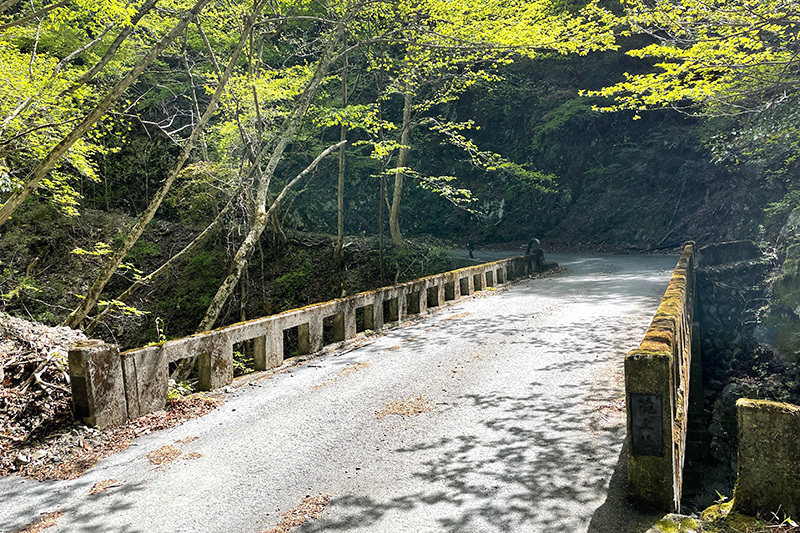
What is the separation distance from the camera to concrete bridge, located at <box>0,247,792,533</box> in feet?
12.7

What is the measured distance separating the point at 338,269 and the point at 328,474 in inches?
624

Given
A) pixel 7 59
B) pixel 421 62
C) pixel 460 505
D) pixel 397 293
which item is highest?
pixel 421 62

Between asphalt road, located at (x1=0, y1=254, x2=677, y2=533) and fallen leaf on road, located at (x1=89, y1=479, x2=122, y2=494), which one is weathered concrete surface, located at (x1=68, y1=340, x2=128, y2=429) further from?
fallen leaf on road, located at (x1=89, y1=479, x2=122, y2=494)

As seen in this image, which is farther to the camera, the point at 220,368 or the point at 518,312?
the point at 518,312

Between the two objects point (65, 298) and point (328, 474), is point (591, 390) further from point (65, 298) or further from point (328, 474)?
point (65, 298)

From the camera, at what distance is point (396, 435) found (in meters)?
5.40

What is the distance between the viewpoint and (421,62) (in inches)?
635

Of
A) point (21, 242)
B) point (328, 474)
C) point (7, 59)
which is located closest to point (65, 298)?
point (21, 242)

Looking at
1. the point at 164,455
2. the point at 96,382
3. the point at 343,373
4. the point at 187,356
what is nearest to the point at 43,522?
the point at 164,455

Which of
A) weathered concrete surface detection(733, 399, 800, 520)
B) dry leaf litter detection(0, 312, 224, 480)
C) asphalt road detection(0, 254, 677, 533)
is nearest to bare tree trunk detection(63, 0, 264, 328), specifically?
dry leaf litter detection(0, 312, 224, 480)

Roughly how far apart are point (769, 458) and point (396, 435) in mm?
3203

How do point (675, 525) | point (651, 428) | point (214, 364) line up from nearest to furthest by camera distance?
point (675, 525) → point (651, 428) → point (214, 364)

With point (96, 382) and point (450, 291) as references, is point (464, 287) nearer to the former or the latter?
point (450, 291)

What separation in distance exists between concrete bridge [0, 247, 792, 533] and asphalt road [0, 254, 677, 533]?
2 cm
